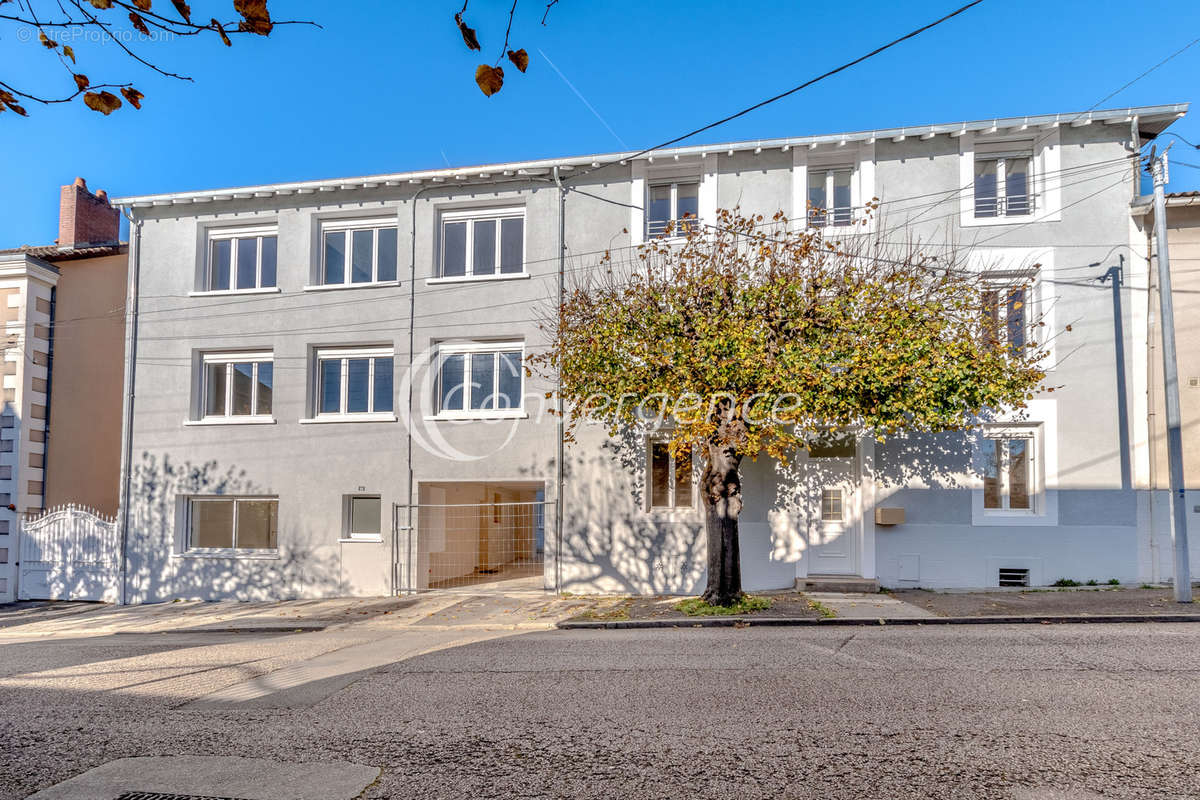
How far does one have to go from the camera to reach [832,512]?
14.2 m

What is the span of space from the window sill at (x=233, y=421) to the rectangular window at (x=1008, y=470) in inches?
531

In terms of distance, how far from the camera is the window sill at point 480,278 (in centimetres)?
1538

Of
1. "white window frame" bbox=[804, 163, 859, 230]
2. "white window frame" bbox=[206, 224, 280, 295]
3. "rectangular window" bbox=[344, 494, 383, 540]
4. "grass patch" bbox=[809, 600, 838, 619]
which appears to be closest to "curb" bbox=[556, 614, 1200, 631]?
"grass patch" bbox=[809, 600, 838, 619]

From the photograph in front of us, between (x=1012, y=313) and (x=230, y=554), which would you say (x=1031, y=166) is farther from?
(x=230, y=554)

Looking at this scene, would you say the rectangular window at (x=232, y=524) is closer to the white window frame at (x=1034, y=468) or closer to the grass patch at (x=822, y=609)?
the grass patch at (x=822, y=609)

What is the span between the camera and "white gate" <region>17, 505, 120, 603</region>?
1636 centimetres

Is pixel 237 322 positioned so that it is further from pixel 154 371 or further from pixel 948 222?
pixel 948 222

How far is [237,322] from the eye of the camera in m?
16.7

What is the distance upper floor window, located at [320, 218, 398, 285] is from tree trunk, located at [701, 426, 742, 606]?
8.07 metres

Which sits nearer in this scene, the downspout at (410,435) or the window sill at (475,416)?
the window sill at (475,416)

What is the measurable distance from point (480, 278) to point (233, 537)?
24.0ft

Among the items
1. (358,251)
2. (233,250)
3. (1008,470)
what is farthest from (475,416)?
(1008,470)

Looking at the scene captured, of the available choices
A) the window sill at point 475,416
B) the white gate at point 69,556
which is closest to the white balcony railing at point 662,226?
the window sill at point 475,416

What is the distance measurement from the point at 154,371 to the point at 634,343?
11.1 metres
